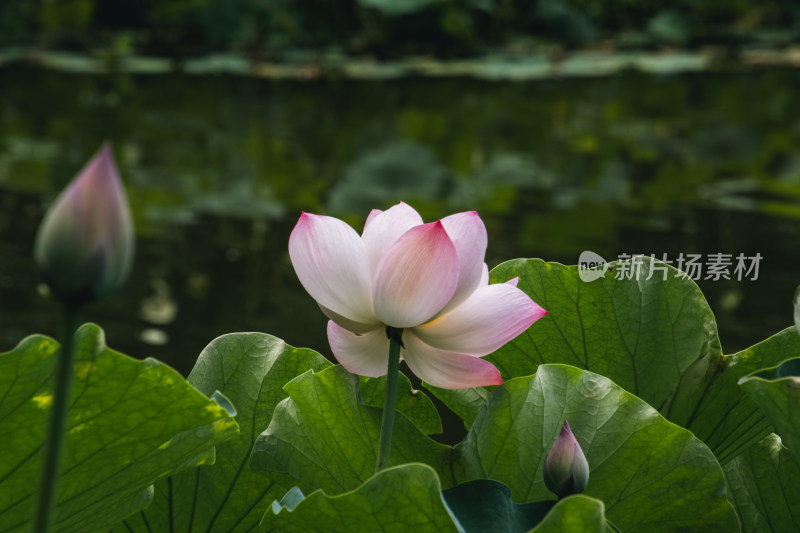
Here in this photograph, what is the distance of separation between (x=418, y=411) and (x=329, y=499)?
0.13 meters

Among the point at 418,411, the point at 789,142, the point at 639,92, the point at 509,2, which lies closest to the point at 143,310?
the point at 418,411

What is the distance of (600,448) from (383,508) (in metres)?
0.10

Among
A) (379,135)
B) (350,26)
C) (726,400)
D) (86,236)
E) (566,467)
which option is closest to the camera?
(86,236)

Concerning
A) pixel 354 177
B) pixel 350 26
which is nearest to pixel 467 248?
pixel 354 177

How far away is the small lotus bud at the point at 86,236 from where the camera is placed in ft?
0.69

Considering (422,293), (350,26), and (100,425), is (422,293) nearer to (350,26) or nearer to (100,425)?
(100,425)

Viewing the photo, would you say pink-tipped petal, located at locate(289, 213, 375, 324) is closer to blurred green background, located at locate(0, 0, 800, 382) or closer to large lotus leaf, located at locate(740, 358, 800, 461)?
large lotus leaf, located at locate(740, 358, 800, 461)

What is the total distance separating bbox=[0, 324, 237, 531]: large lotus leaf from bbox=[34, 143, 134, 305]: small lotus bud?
0.11 m

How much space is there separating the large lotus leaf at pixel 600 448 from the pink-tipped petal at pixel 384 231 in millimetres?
69

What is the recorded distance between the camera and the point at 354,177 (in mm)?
3254

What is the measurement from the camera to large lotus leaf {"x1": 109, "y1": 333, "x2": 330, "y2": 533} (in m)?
0.40

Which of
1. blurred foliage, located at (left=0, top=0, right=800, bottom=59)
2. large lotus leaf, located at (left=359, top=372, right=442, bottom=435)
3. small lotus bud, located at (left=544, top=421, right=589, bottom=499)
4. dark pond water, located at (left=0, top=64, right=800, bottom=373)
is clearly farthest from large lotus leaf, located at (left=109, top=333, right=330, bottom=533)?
blurred foliage, located at (left=0, top=0, right=800, bottom=59)

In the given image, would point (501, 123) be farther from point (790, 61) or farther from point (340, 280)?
point (340, 280)

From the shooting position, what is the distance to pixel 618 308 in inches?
17.5
